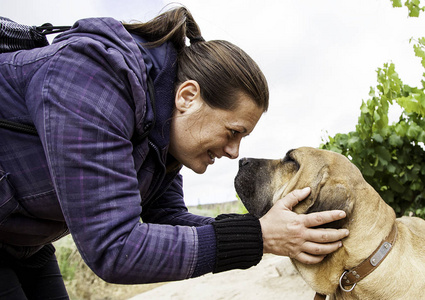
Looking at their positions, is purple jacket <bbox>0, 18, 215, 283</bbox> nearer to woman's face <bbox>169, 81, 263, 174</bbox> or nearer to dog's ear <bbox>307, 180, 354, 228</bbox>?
woman's face <bbox>169, 81, 263, 174</bbox>

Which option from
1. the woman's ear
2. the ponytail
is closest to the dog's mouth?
the woman's ear

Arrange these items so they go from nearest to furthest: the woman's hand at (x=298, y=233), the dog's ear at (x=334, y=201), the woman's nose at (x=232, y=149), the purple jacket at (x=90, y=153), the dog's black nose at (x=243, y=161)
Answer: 1. the purple jacket at (x=90, y=153)
2. the woman's hand at (x=298, y=233)
3. the dog's ear at (x=334, y=201)
4. the woman's nose at (x=232, y=149)
5. the dog's black nose at (x=243, y=161)

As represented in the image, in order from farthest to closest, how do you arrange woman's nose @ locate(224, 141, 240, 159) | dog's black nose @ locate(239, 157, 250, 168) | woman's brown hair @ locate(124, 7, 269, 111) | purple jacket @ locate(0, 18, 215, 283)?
dog's black nose @ locate(239, 157, 250, 168) < woman's nose @ locate(224, 141, 240, 159) < woman's brown hair @ locate(124, 7, 269, 111) < purple jacket @ locate(0, 18, 215, 283)

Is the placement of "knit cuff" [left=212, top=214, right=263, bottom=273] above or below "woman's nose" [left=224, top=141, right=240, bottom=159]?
below

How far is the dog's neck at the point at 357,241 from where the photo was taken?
2.19m

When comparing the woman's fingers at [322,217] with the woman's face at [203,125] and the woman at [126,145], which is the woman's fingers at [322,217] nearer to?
the woman at [126,145]

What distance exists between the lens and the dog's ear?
2209 mm

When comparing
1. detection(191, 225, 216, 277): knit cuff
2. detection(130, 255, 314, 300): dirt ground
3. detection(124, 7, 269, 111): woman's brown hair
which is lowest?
detection(130, 255, 314, 300): dirt ground

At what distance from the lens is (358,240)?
7.22 feet

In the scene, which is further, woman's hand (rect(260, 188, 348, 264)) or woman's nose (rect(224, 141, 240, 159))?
woman's nose (rect(224, 141, 240, 159))

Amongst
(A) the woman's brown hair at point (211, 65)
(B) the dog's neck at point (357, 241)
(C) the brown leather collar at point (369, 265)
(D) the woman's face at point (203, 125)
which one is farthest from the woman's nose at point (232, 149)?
(C) the brown leather collar at point (369, 265)

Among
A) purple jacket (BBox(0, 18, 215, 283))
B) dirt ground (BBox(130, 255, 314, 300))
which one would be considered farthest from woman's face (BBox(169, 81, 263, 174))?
dirt ground (BBox(130, 255, 314, 300))

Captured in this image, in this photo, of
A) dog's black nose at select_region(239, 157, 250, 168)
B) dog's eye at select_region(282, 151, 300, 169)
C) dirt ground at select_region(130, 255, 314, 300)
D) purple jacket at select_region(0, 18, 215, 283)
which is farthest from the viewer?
dirt ground at select_region(130, 255, 314, 300)

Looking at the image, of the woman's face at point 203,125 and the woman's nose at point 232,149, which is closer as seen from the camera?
the woman's face at point 203,125
